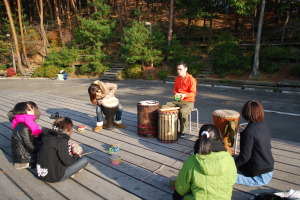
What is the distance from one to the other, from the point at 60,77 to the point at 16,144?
16715 millimetres

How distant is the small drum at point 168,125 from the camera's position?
13.6 feet

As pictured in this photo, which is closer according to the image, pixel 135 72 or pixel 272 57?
pixel 272 57

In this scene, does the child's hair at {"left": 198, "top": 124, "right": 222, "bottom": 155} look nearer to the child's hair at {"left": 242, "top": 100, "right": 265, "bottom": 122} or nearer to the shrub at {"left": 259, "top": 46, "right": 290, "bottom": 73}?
the child's hair at {"left": 242, "top": 100, "right": 265, "bottom": 122}

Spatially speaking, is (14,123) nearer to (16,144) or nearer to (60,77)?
(16,144)

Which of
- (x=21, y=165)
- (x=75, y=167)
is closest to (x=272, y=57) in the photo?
(x=75, y=167)

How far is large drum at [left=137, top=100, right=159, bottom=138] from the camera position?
446cm

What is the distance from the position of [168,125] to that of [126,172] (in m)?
1.35

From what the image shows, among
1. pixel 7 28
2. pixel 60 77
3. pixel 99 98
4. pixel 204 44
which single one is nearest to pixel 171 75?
pixel 204 44

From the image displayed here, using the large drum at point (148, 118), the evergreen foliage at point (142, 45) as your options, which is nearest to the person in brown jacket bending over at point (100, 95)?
→ the large drum at point (148, 118)

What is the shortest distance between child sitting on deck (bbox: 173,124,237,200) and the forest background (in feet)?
42.2

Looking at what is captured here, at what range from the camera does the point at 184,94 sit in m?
4.68

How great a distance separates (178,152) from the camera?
3.81 metres

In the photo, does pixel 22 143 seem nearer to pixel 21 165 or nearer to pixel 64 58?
pixel 21 165

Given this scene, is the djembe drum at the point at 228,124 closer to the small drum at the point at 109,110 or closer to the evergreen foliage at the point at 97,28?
the small drum at the point at 109,110
